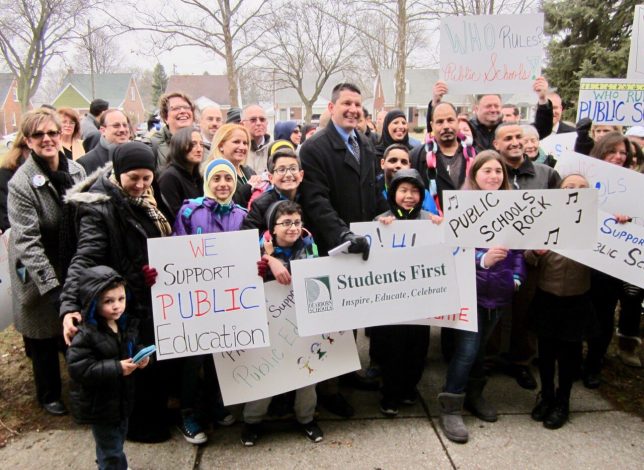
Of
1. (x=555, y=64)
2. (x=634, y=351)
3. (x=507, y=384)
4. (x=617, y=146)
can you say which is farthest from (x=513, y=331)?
(x=555, y=64)

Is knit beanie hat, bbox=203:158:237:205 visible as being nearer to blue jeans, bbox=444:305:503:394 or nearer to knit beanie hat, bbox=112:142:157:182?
knit beanie hat, bbox=112:142:157:182

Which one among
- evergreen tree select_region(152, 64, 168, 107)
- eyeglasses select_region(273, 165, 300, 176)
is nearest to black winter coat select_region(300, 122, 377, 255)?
eyeglasses select_region(273, 165, 300, 176)

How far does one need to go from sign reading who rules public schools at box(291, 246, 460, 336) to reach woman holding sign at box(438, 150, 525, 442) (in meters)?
0.26

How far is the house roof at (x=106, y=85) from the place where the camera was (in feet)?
178

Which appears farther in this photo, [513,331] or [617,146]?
[513,331]

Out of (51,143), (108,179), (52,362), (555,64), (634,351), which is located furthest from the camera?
(555,64)

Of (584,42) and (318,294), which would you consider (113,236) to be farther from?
(584,42)

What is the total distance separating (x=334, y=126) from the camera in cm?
343

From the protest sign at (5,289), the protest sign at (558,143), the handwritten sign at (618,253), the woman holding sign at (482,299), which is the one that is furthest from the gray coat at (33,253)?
the protest sign at (558,143)

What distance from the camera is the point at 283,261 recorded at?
310cm

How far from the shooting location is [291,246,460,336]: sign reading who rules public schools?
2.97 m

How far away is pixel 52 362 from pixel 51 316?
1.21ft

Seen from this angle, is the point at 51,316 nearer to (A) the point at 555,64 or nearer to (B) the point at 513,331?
(B) the point at 513,331

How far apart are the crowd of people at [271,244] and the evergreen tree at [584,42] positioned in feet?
48.0
